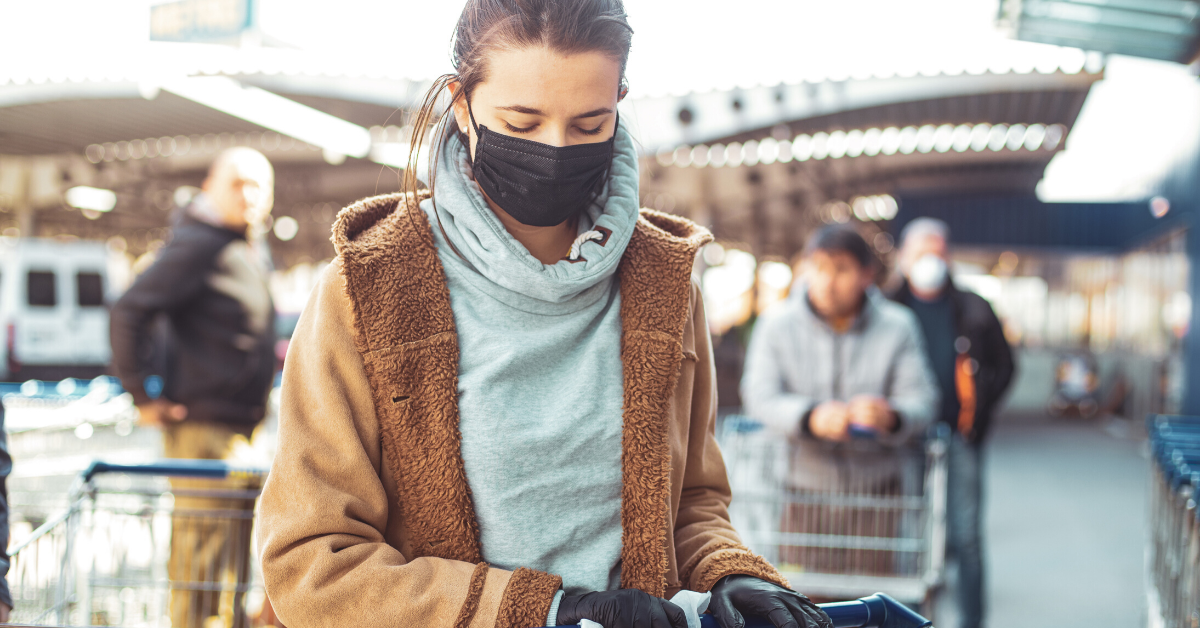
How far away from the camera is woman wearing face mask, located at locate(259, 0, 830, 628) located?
4.03ft

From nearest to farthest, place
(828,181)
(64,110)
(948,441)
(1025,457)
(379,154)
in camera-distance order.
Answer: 1. (948,441)
2. (1025,457)
3. (379,154)
4. (64,110)
5. (828,181)

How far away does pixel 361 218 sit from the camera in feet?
4.53

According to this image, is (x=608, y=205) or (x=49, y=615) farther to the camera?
(x=49, y=615)

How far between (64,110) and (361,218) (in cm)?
1408

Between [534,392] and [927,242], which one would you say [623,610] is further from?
[927,242]

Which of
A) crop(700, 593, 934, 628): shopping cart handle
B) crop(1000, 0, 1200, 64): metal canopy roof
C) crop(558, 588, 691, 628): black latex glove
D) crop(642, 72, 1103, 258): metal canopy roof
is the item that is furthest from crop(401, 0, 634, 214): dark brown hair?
crop(1000, 0, 1200, 64): metal canopy roof

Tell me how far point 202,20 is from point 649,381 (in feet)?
41.5

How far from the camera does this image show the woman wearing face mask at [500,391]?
1229 mm

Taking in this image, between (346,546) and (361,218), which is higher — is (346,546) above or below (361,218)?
below

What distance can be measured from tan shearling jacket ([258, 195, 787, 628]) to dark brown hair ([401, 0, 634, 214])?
0.51ft

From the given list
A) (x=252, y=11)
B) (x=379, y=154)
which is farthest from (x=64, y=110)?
(x=379, y=154)

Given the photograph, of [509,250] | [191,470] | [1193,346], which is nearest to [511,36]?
[509,250]

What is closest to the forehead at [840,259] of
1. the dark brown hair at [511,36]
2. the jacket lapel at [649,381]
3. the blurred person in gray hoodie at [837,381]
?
the blurred person in gray hoodie at [837,381]

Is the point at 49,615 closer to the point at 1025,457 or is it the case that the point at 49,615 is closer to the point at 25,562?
the point at 25,562
